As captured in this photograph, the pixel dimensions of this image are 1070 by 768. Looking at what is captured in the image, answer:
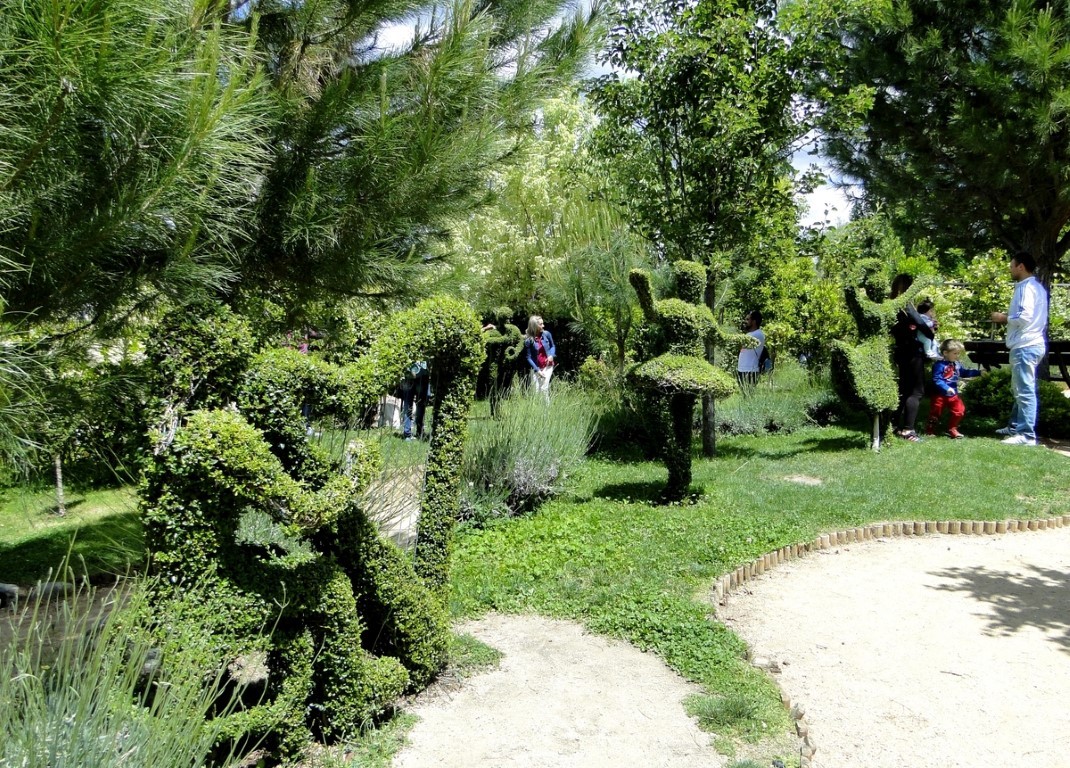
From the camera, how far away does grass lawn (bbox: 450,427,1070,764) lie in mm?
4242

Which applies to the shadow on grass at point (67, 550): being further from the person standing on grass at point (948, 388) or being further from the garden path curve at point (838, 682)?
the person standing on grass at point (948, 388)

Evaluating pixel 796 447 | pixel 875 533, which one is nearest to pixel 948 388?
pixel 796 447

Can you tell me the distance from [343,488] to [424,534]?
3.11ft

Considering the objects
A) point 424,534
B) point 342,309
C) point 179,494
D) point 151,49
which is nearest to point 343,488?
point 179,494

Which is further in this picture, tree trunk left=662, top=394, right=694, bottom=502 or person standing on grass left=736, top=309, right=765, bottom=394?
person standing on grass left=736, top=309, right=765, bottom=394

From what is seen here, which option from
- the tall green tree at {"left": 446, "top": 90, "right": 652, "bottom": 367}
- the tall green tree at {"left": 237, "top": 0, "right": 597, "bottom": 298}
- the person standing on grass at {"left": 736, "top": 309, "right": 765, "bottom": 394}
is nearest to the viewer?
the tall green tree at {"left": 237, "top": 0, "right": 597, "bottom": 298}

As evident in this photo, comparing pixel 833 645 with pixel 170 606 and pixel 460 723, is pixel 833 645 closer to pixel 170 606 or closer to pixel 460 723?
pixel 460 723

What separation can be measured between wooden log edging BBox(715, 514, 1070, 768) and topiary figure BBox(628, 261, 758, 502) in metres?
1.27

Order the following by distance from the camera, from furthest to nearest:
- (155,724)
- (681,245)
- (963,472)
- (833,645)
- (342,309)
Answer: (681,245) → (963,472) → (342,309) → (833,645) → (155,724)

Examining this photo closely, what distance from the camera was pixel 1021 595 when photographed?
5074mm

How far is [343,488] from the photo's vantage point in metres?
2.98

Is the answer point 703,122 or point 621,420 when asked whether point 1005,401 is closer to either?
point 621,420

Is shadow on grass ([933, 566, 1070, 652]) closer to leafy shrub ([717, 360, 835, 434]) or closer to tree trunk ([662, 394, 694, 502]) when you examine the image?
tree trunk ([662, 394, 694, 502])

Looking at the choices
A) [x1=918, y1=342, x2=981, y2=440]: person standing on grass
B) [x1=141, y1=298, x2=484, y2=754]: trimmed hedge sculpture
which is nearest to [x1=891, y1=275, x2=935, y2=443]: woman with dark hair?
[x1=918, y1=342, x2=981, y2=440]: person standing on grass
